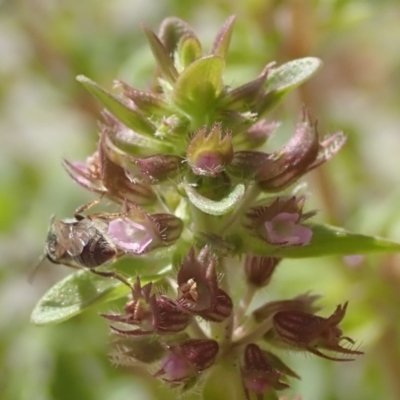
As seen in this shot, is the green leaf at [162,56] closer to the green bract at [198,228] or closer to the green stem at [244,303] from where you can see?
the green bract at [198,228]

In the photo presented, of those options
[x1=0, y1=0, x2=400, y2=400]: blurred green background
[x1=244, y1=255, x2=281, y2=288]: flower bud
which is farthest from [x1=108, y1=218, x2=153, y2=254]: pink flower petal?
[x1=0, y1=0, x2=400, y2=400]: blurred green background

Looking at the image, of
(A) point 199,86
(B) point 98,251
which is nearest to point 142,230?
(B) point 98,251

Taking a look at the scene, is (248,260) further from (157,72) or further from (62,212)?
(62,212)

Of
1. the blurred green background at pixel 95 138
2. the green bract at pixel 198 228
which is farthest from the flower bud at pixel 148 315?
the blurred green background at pixel 95 138

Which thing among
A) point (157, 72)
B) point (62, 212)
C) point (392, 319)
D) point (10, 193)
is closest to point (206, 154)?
point (157, 72)

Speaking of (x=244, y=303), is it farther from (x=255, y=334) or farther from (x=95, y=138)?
(x=95, y=138)
